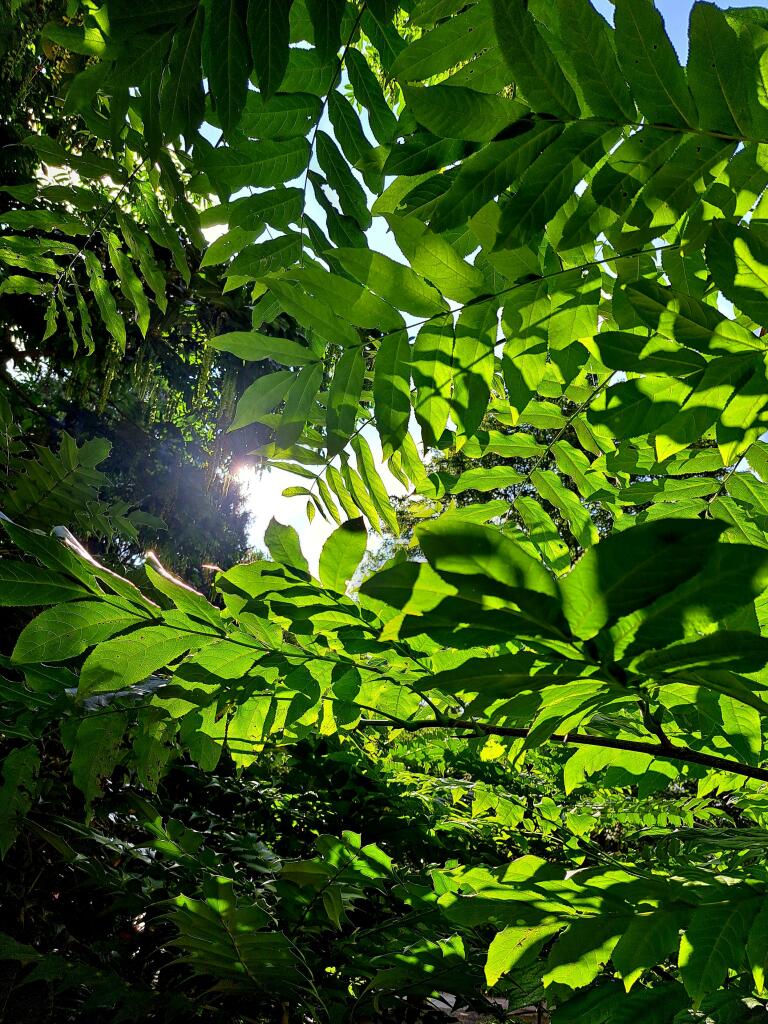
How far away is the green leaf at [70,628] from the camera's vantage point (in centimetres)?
82

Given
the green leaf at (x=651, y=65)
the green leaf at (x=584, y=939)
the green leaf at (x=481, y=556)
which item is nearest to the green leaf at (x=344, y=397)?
the green leaf at (x=651, y=65)

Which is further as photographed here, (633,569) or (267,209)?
(267,209)

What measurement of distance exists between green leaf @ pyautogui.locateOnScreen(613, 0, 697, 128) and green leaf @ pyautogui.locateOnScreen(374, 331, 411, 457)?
384 millimetres

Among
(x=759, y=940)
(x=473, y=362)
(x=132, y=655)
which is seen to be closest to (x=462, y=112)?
(x=473, y=362)

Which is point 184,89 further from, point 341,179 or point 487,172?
point 487,172

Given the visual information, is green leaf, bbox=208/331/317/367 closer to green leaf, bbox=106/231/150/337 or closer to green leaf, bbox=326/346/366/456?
green leaf, bbox=326/346/366/456

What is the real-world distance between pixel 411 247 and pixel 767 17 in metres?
0.56

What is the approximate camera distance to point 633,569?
0.41m

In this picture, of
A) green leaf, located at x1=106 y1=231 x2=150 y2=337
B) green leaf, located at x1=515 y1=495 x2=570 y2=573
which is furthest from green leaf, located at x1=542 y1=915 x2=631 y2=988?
green leaf, located at x1=106 y1=231 x2=150 y2=337

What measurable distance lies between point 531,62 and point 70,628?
2.73 feet

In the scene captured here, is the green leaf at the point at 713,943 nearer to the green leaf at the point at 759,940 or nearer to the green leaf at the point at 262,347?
the green leaf at the point at 759,940

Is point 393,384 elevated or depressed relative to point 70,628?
elevated

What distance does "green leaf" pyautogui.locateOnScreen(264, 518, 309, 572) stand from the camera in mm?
850

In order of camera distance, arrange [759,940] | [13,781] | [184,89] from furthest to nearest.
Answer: [13,781] → [184,89] → [759,940]
